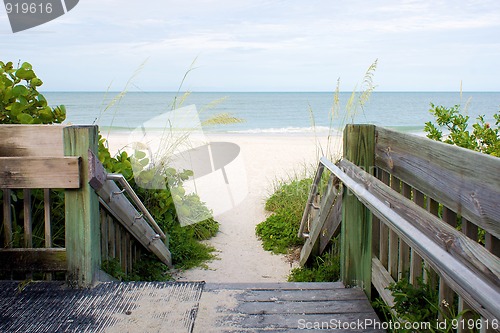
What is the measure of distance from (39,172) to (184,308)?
1.16 m

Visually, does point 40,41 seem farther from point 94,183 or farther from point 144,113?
point 94,183

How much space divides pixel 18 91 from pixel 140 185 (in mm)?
2082

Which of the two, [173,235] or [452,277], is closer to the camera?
[452,277]

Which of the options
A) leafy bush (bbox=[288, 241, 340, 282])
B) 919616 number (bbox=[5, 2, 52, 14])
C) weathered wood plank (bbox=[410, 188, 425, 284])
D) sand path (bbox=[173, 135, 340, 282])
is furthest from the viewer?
sand path (bbox=[173, 135, 340, 282])

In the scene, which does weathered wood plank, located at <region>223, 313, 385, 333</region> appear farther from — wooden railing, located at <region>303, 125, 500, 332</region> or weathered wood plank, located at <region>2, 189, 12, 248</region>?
weathered wood plank, located at <region>2, 189, 12, 248</region>

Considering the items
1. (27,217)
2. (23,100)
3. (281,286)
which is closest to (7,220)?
(27,217)

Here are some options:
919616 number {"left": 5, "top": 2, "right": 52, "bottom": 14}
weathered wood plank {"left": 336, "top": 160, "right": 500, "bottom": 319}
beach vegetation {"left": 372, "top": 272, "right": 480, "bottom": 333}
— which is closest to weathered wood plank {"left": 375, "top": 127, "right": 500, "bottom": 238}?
weathered wood plank {"left": 336, "top": 160, "right": 500, "bottom": 319}

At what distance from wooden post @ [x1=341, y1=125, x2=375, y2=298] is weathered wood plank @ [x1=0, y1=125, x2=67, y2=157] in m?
1.77

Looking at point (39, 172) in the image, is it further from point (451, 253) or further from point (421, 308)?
point (451, 253)

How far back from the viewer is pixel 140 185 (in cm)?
579

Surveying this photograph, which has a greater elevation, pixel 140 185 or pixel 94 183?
pixel 94 183

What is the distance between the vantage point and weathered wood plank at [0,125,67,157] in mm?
3158

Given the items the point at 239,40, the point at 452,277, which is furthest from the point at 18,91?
the point at 239,40

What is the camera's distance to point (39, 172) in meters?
3.09
